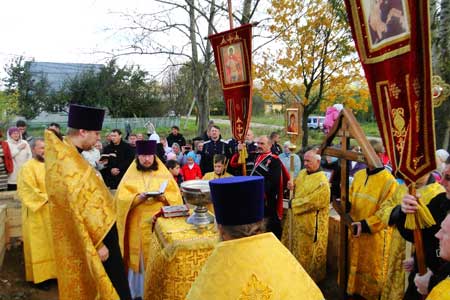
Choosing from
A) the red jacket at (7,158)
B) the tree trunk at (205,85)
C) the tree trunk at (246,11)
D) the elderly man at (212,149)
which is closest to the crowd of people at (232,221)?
the elderly man at (212,149)

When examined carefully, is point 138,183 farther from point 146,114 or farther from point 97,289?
point 146,114

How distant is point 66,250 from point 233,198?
206 cm

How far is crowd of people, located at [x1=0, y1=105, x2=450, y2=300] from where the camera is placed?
1740mm

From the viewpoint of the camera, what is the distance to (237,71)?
510 cm

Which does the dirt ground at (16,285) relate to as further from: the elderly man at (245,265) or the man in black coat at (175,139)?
the man in black coat at (175,139)

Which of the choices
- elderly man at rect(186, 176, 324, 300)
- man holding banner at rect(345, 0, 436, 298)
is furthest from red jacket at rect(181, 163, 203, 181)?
elderly man at rect(186, 176, 324, 300)

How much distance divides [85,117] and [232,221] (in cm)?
192

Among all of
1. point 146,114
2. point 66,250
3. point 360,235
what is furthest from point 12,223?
point 146,114

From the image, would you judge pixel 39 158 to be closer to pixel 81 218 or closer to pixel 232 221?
pixel 81 218

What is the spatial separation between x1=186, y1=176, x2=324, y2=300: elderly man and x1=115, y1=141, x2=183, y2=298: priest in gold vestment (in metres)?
2.93

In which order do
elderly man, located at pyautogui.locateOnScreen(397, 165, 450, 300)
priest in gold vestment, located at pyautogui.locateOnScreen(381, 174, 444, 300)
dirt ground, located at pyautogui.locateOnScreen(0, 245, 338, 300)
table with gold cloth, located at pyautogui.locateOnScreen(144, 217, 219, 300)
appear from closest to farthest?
elderly man, located at pyautogui.locateOnScreen(397, 165, 450, 300)
table with gold cloth, located at pyautogui.locateOnScreen(144, 217, 219, 300)
priest in gold vestment, located at pyautogui.locateOnScreen(381, 174, 444, 300)
dirt ground, located at pyautogui.locateOnScreen(0, 245, 338, 300)

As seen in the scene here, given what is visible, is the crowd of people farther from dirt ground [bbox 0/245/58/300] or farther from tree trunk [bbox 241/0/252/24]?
tree trunk [bbox 241/0/252/24]

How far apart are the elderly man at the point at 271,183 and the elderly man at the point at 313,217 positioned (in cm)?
41

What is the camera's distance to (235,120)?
518 cm
